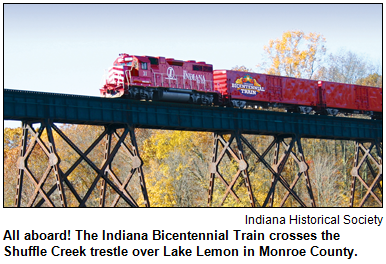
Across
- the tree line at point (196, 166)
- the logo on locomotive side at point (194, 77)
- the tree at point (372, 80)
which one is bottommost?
the tree line at point (196, 166)

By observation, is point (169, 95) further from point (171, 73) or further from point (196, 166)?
point (196, 166)

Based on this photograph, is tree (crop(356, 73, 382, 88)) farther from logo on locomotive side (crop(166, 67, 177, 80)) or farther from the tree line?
logo on locomotive side (crop(166, 67, 177, 80))

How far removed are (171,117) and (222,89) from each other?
22.8 feet

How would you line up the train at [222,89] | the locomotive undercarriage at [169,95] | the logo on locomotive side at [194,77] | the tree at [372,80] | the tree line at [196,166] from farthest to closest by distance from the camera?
the tree at [372,80] → the tree line at [196,166] → the logo on locomotive side at [194,77] → the train at [222,89] → the locomotive undercarriage at [169,95]

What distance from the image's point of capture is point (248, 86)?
37.0 metres

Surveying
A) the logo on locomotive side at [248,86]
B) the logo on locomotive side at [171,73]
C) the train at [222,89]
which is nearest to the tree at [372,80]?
the train at [222,89]

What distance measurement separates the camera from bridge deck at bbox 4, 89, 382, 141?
26.0 meters

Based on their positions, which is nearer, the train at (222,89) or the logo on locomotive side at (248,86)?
the train at (222,89)

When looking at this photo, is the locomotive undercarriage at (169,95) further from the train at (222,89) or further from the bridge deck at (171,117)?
the bridge deck at (171,117)

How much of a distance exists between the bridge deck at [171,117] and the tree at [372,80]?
3284cm

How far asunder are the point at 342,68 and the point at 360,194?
19.2 meters

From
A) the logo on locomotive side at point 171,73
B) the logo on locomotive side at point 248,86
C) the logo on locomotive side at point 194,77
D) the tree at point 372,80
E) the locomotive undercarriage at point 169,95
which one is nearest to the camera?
the locomotive undercarriage at point 169,95

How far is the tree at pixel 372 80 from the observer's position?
69.9m

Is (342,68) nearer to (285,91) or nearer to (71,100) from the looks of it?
(285,91)
